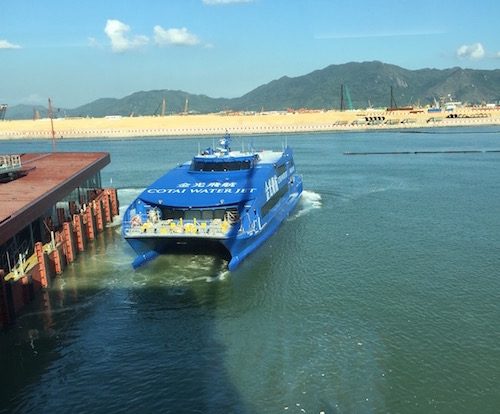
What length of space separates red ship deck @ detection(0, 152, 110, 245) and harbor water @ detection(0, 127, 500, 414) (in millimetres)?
3800

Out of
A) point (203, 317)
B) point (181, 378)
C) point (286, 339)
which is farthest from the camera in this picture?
point (203, 317)

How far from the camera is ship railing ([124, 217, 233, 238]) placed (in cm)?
2631

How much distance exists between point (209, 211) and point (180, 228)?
2.73 meters

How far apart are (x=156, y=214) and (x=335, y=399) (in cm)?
1578

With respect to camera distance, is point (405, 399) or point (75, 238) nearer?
point (405, 399)

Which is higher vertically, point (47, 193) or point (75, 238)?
point (47, 193)

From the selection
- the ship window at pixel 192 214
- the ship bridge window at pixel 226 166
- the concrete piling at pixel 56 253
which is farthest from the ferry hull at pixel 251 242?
the concrete piling at pixel 56 253

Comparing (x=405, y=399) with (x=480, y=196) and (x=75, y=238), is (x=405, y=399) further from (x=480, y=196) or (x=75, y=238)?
(x=480, y=196)

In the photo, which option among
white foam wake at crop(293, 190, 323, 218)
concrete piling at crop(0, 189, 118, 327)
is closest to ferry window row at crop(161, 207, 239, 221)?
concrete piling at crop(0, 189, 118, 327)

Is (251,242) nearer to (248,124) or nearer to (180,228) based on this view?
(180,228)

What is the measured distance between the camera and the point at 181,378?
17.3 meters

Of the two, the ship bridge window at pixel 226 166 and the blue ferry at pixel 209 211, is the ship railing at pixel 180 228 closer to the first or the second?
the blue ferry at pixel 209 211

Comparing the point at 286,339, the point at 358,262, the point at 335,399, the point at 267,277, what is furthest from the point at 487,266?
the point at 335,399

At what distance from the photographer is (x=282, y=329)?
20.6m
